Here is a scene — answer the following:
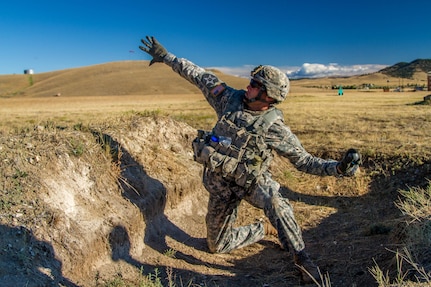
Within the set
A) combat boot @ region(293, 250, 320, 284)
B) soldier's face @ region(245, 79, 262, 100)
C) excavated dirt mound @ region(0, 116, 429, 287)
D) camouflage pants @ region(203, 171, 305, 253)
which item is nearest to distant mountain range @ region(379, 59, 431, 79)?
excavated dirt mound @ region(0, 116, 429, 287)

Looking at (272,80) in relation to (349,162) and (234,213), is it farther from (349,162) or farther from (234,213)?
(234,213)

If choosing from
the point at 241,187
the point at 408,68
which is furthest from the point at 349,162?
the point at 408,68

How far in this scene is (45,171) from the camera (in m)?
4.88

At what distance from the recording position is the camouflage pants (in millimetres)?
4523

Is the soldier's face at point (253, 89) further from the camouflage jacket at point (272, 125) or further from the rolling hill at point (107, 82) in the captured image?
the rolling hill at point (107, 82)

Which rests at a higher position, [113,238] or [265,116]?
[265,116]

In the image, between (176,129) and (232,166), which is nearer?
(232,166)

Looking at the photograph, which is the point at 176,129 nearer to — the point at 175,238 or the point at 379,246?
the point at 175,238

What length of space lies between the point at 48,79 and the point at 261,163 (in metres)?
113

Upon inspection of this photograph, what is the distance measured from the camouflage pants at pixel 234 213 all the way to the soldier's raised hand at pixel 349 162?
27.9 inches

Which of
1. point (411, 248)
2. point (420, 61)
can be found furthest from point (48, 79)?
point (420, 61)

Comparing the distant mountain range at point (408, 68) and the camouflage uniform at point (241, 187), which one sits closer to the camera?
the camouflage uniform at point (241, 187)

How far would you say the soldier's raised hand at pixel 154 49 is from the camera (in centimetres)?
561

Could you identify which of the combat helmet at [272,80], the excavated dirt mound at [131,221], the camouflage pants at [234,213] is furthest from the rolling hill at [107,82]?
the combat helmet at [272,80]
